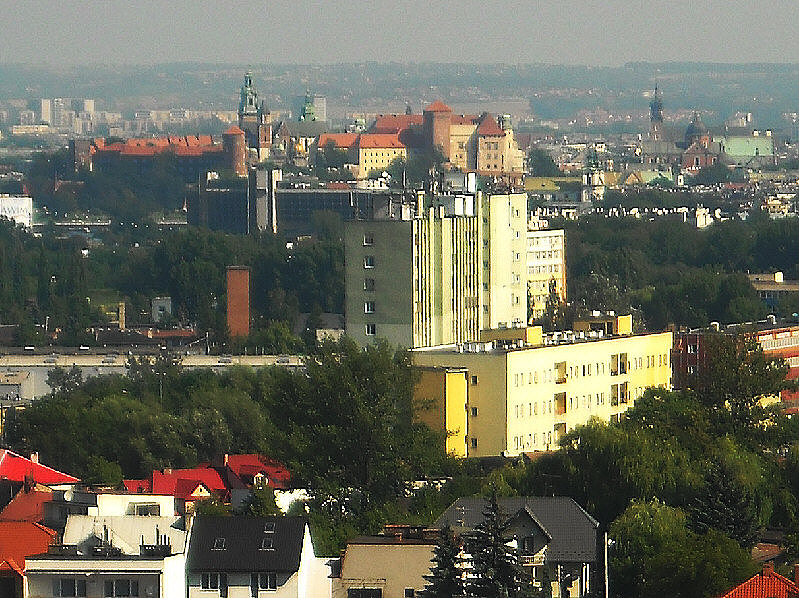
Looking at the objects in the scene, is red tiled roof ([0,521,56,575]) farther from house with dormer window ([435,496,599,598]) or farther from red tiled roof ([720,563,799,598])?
red tiled roof ([720,563,799,598])

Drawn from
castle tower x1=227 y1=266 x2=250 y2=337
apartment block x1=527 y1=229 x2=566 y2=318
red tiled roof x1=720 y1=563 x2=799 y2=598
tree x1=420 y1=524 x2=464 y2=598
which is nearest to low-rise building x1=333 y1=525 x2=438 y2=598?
→ tree x1=420 y1=524 x2=464 y2=598

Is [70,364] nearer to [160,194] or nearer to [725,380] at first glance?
[725,380]

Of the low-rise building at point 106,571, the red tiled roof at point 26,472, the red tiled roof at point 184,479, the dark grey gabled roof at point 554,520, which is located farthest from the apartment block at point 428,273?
the low-rise building at point 106,571

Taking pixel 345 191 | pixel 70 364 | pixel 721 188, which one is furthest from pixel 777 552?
pixel 721 188

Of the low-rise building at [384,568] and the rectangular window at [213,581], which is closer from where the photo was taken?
the rectangular window at [213,581]

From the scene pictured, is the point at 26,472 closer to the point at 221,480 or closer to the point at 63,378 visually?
the point at 221,480

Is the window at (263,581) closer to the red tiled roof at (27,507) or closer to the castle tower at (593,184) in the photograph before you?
the red tiled roof at (27,507)
